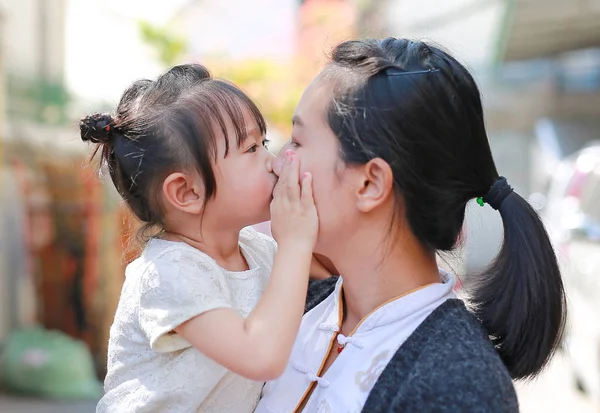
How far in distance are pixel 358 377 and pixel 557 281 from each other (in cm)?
46

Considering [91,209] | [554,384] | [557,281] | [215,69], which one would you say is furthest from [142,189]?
[215,69]

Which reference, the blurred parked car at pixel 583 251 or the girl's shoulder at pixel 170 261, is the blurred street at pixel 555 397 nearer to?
the blurred parked car at pixel 583 251

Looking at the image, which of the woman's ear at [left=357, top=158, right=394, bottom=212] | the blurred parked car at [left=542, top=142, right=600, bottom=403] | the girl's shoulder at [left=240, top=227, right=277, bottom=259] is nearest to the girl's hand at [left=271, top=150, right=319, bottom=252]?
the woman's ear at [left=357, top=158, right=394, bottom=212]

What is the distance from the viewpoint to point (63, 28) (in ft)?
18.6

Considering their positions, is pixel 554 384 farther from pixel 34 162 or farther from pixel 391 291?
pixel 391 291

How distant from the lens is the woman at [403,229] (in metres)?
1.50

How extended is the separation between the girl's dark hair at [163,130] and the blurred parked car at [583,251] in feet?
11.1

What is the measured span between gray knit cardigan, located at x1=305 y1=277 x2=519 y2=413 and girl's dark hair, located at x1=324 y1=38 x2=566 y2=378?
113 mm

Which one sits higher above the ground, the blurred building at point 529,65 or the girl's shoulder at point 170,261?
the girl's shoulder at point 170,261

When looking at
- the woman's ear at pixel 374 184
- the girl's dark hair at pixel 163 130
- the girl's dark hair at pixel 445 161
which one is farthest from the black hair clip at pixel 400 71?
the girl's dark hair at pixel 163 130

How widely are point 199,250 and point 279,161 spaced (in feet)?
0.90

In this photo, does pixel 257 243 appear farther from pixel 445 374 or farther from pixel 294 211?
pixel 445 374

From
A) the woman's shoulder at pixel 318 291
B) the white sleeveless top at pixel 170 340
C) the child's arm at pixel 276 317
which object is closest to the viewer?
the child's arm at pixel 276 317

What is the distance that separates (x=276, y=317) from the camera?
1.48m
